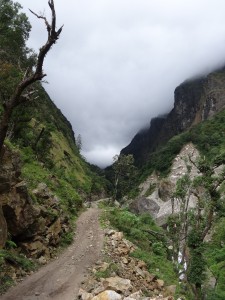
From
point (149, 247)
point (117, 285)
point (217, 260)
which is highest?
point (149, 247)

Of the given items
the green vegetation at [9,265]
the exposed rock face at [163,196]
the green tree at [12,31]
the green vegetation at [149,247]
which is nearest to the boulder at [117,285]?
the green vegetation at [9,265]

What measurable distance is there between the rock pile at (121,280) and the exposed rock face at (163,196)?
12213 millimetres

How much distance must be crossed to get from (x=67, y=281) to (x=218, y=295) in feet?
70.3

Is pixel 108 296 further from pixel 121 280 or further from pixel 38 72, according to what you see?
pixel 38 72

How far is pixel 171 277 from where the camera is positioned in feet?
69.6

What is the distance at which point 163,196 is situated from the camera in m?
91.2

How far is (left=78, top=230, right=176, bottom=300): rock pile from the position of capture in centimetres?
1427

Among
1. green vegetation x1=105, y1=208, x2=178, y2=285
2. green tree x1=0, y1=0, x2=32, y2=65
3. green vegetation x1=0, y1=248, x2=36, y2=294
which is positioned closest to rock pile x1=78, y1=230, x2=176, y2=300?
green vegetation x1=105, y1=208, x2=178, y2=285

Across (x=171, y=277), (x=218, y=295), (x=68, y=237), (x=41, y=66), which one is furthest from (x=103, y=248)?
(x=218, y=295)

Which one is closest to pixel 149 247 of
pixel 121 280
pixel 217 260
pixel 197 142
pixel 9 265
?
pixel 121 280

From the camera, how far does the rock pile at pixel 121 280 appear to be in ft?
46.8

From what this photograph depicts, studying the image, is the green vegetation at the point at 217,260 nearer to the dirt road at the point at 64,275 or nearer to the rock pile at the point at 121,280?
the rock pile at the point at 121,280

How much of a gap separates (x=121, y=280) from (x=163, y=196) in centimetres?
7688

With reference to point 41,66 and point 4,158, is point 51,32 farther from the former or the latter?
point 4,158
